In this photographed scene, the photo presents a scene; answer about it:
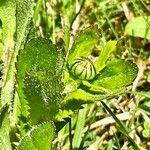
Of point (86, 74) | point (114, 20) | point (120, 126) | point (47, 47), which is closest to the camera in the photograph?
point (47, 47)

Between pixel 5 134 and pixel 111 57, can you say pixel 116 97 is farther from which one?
pixel 5 134

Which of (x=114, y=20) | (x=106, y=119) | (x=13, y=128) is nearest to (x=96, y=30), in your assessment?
(x=13, y=128)

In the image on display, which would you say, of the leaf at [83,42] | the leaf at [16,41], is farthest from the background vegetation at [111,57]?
the leaf at [83,42]

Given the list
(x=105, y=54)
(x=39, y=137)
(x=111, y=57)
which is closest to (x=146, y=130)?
(x=111, y=57)

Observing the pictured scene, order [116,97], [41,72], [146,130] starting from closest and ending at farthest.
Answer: [41,72], [146,130], [116,97]

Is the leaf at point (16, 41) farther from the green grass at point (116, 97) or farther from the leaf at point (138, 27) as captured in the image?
the leaf at point (138, 27)

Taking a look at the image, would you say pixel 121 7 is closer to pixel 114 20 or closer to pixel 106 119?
pixel 114 20
